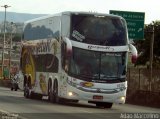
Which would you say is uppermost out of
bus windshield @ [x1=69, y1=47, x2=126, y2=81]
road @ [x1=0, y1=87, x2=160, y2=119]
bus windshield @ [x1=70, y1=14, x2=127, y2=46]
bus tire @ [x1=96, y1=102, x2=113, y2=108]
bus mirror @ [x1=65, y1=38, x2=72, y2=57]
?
bus windshield @ [x1=70, y1=14, x2=127, y2=46]

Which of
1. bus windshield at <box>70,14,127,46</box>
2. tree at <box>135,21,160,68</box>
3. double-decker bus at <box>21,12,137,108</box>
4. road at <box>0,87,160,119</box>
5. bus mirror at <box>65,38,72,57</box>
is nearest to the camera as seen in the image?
road at <box>0,87,160,119</box>

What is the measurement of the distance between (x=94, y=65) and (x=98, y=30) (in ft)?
5.40

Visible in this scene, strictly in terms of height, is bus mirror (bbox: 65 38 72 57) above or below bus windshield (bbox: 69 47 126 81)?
above

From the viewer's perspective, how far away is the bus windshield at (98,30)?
24984 millimetres

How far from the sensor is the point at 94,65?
2489cm

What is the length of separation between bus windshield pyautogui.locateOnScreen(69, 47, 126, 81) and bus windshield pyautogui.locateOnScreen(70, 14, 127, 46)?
547mm

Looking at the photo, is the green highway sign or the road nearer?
the road

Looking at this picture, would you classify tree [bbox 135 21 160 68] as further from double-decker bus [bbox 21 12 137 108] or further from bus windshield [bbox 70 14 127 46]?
bus windshield [bbox 70 14 127 46]

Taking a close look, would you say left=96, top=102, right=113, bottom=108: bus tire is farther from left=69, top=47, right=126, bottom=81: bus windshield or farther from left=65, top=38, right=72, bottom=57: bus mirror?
left=65, top=38, right=72, bottom=57: bus mirror

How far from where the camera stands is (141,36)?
38344mm

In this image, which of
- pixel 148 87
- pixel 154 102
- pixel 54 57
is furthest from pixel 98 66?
pixel 148 87

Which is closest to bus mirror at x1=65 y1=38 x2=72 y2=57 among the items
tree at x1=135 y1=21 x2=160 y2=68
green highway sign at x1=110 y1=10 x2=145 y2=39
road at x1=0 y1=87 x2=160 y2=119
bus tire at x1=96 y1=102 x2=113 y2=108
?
road at x1=0 y1=87 x2=160 y2=119

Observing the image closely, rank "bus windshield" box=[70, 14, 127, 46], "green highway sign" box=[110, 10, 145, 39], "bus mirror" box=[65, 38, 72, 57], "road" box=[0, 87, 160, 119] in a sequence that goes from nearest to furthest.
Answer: "road" box=[0, 87, 160, 119] → "bus mirror" box=[65, 38, 72, 57] → "bus windshield" box=[70, 14, 127, 46] → "green highway sign" box=[110, 10, 145, 39]

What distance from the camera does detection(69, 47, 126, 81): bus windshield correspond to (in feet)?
81.5
